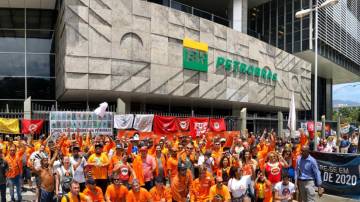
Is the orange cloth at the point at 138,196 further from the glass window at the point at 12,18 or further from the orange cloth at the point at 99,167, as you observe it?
the glass window at the point at 12,18

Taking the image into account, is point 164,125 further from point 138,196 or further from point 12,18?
point 12,18

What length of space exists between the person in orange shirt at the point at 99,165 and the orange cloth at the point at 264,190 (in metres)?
3.65

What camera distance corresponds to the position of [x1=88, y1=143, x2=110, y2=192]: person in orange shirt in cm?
976

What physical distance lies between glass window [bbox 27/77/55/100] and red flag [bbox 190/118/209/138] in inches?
395

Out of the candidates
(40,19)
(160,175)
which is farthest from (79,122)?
(40,19)

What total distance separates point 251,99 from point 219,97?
4.32 metres

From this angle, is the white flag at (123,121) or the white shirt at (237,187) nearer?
the white shirt at (237,187)

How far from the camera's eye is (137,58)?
21562 millimetres

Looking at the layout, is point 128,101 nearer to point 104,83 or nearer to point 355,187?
point 104,83

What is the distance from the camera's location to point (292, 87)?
3688 cm

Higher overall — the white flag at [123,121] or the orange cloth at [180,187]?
the white flag at [123,121]

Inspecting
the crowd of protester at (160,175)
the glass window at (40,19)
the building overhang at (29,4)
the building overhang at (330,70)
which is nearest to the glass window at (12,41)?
the glass window at (40,19)

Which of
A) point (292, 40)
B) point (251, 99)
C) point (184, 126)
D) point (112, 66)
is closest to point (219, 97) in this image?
point (251, 99)

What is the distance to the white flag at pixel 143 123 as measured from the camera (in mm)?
18594
